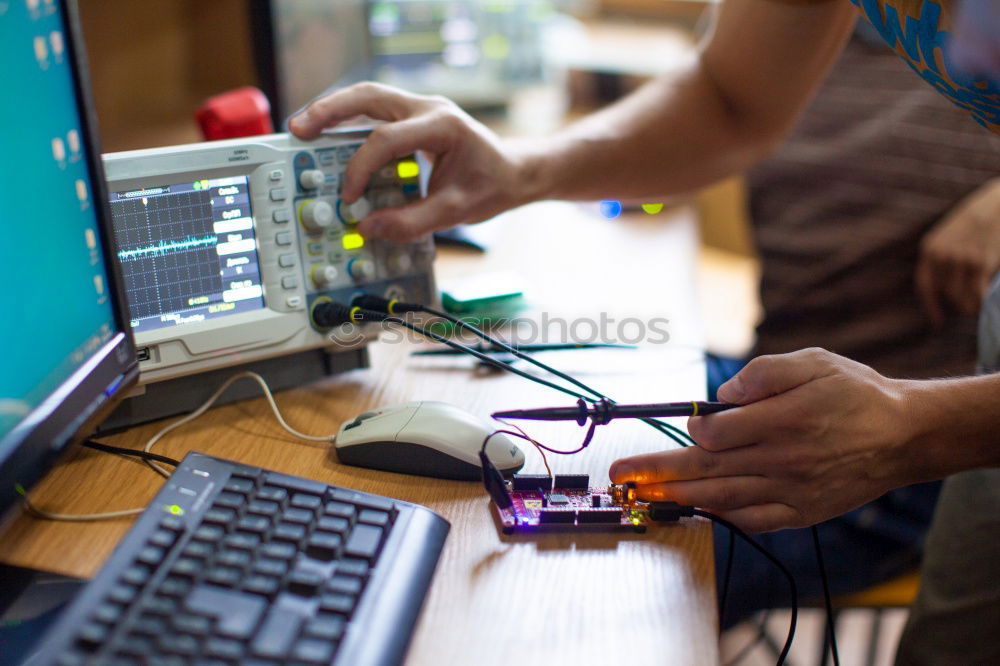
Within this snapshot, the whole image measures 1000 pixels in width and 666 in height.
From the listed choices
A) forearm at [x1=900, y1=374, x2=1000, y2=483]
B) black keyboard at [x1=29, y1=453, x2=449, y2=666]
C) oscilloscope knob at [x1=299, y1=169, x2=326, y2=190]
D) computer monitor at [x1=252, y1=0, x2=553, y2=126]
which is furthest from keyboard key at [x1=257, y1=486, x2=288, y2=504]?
computer monitor at [x1=252, y1=0, x2=553, y2=126]

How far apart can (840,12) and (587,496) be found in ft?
2.50

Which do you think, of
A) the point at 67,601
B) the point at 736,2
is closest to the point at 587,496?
the point at 67,601

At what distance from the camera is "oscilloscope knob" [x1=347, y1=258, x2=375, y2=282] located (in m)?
0.85

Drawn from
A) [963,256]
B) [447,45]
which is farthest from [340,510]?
[447,45]

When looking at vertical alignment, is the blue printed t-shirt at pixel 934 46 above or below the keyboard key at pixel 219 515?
above

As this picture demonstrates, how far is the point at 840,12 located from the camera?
106 centimetres

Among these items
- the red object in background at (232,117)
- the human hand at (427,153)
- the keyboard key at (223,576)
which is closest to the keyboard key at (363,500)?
the keyboard key at (223,576)

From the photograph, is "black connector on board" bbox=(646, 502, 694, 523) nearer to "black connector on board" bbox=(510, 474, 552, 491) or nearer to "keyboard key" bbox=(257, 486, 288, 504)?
"black connector on board" bbox=(510, 474, 552, 491)

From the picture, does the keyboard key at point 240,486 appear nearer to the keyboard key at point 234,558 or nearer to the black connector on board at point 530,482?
the keyboard key at point 234,558

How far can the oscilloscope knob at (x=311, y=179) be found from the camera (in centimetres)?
80

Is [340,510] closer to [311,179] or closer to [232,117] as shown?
[311,179]

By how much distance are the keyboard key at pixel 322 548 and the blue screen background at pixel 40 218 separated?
0.68ft

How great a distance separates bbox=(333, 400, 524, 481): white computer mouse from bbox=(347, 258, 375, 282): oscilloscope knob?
186mm

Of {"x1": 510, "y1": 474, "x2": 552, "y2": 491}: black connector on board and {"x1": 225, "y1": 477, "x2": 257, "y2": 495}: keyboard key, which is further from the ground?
{"x1": 225, "y1": 477, "x2": 257, "y2": 495}: keyboard key
